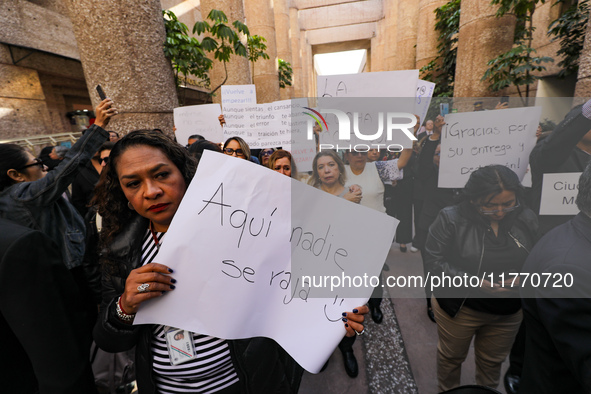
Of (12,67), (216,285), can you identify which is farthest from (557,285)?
(12,67)


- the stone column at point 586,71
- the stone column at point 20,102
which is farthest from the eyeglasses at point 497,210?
the stone column at point 20,102

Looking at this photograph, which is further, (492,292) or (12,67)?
(12,67)

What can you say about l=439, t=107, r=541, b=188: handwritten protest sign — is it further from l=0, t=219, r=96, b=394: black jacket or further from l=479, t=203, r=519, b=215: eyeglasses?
l=0, t=219, r=96, b=394: black jacket

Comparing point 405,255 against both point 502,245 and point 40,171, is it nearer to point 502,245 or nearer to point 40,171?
point 502,245

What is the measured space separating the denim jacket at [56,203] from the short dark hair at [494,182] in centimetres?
241

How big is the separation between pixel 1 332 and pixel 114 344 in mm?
393

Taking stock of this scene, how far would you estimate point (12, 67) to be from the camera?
542cm

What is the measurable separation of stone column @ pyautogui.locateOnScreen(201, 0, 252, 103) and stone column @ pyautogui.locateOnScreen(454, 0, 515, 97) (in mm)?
4200

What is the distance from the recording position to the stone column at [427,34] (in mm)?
7383

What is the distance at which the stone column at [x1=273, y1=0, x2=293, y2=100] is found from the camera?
1181cm

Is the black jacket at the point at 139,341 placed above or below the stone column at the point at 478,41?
below

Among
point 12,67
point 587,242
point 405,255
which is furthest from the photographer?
point 12,67

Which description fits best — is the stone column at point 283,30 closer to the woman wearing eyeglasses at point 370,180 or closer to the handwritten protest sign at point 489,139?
the woman wearing eyeglasses at point 370,180

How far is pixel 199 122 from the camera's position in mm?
3305
